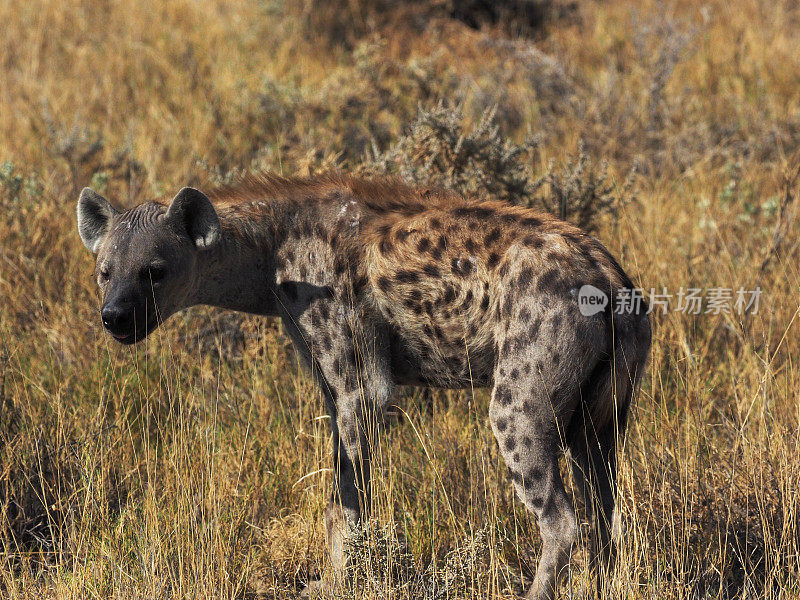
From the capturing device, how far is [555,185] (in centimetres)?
636

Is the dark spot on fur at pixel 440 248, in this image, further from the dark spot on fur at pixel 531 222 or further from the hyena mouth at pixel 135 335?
the hyena mouth at pixel 135 335

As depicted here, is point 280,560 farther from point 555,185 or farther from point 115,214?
point 555,185

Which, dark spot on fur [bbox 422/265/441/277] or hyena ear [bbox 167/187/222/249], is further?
hyena ear [bbox 167/187/222/249]

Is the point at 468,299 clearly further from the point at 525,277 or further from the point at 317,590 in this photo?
the point at 317,590

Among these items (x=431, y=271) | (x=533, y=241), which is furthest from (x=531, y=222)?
(x=431, y=271)

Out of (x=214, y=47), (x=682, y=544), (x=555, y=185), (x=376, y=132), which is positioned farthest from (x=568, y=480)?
(x=214, y=47)

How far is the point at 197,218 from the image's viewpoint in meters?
4.13

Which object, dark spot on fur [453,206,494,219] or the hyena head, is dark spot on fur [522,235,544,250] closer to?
dark spot on fur [453,206,494,219]

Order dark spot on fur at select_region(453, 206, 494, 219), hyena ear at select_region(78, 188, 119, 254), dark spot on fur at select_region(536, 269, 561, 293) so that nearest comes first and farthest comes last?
dark spot on fur at select_region(536, 269, 561, 293) → dark spot on fur at select_region(453, 206, 494, 219) → hyena ear at select_region(78, 188, 119, 254)

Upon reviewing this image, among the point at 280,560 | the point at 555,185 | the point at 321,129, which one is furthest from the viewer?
the point at 321,129

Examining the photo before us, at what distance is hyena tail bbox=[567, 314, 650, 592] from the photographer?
3.78 meters

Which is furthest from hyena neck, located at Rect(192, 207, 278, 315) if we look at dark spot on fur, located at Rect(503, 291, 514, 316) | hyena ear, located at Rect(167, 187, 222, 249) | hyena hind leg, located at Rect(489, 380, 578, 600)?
hyena hind leg, located at Rect(489, 380, 578, 600)

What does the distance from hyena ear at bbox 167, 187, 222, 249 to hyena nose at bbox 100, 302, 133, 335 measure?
0.43 m

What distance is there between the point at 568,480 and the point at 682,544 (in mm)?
714
